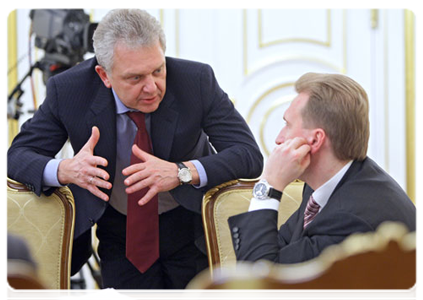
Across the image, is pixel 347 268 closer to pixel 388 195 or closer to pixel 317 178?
pixel 388 195

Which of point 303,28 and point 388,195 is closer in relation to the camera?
point 388,195

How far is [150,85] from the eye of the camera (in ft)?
6.30

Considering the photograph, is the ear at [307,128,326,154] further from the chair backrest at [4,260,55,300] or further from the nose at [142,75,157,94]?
the chair backrest at [4,260,55,300]

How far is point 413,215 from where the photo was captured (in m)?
1.37

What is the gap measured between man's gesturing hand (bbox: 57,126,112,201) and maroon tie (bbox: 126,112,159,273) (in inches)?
6.2

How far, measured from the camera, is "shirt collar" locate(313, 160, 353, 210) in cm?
150

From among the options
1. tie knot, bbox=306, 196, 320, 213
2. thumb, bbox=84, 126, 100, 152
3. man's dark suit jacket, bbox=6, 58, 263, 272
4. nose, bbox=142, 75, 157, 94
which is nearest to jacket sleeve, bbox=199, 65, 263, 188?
man's dark suit jacket, bbox=6, 58, 263, 272

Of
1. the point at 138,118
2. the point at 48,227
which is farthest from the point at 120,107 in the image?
the point at 48,227

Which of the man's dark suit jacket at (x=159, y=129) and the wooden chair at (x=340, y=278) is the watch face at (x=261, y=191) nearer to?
the man's dark suit jacket at (x=159, y=129)

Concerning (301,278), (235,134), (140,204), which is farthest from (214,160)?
(301,278)

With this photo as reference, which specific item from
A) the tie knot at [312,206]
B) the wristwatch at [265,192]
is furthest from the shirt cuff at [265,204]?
the tie knot at [312,206]

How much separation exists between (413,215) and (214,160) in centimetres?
76

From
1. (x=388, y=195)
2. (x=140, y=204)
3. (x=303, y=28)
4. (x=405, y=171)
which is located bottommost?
(x=405, y=171)

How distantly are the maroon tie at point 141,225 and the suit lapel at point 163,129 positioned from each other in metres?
0.03
